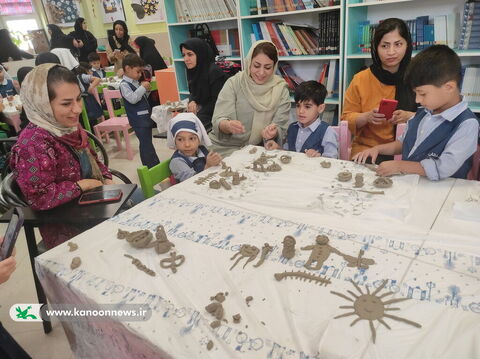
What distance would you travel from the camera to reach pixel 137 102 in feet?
11.2

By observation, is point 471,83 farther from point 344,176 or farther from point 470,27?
point 344,176

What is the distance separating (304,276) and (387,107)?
1378 millimetres

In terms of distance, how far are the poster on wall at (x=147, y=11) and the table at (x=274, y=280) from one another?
596 cm

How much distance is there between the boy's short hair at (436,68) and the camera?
1.34 m

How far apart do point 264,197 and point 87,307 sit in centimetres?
71

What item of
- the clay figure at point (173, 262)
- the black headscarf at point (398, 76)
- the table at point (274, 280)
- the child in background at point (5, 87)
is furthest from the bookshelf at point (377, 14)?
the child in background at point (5, 87)

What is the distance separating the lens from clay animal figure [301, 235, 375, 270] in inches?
35.7

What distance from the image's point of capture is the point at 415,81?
1.41 m

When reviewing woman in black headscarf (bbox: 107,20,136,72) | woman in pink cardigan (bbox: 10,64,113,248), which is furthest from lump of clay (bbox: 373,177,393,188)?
woman in black headscarf (bbox: 107,20,136,72)

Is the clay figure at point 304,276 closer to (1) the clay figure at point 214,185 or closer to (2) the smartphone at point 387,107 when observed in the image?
(1) the clay figure at point 214,185

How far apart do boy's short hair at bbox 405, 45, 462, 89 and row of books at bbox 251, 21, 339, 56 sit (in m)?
1.71

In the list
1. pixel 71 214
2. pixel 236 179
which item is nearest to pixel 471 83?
pixel 236 179

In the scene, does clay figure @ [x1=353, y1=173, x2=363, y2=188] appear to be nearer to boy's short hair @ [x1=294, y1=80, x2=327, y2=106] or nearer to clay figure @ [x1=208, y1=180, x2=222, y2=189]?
clay figure @ [x1=208, y1=180, x2=222, y2=189]

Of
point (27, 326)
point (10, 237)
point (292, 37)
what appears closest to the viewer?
point (10, 237)
